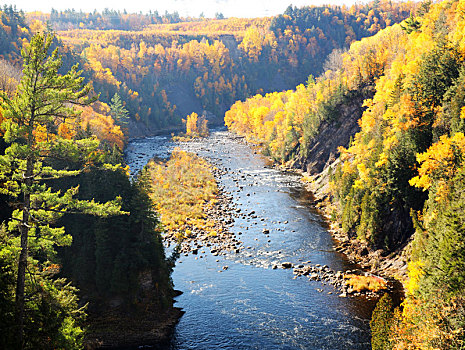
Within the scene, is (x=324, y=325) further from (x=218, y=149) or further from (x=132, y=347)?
(x=218, y=149)

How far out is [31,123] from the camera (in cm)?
1978

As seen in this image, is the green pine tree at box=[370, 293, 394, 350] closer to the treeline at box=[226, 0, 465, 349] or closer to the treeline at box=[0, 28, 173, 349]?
the treeline at box=[226, 0, 465, 349]

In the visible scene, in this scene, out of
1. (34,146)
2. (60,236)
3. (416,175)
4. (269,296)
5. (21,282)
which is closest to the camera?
(21,282)

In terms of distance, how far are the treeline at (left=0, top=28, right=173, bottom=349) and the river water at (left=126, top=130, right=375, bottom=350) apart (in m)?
4.69

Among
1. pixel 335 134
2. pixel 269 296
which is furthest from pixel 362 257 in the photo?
pixel 335 134

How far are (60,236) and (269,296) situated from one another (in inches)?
A: 994

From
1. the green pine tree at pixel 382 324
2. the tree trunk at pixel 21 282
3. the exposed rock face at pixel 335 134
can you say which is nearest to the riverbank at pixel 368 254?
the green pine tree at pixel 382 324

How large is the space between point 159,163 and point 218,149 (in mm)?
31232

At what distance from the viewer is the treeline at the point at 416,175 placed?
26500 millimetres

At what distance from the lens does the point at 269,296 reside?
1590 inches

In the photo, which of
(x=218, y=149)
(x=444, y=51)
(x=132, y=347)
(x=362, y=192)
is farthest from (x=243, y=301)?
(x=218, y=149)

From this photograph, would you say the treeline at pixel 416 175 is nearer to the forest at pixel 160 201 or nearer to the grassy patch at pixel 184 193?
the forest at pixel 160 201

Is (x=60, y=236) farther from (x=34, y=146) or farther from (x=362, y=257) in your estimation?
(x=362, y=257)

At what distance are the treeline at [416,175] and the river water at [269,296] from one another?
13.2 ft
